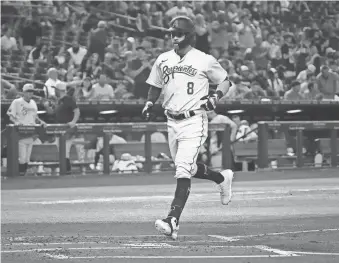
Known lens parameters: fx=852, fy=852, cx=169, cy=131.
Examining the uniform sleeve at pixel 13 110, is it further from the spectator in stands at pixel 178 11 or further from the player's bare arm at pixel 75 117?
the spectator in stands at pixel 178 11

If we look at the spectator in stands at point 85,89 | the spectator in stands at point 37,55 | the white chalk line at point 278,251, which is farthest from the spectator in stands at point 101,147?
the white chalk line at point 278,251

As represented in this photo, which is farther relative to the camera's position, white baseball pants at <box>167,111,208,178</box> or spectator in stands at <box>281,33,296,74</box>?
spectator in stands at <box>281,33,296,74</box>

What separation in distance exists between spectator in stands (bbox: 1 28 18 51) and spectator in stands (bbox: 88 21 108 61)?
6.28 feet

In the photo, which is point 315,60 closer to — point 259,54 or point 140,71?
point 259,54

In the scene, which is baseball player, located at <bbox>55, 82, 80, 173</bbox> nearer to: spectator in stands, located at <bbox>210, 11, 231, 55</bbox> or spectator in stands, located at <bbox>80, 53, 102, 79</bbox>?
spectator in stands, located at <bbox>80, 53, 102, 79</bbox>

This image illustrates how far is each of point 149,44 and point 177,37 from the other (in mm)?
13725

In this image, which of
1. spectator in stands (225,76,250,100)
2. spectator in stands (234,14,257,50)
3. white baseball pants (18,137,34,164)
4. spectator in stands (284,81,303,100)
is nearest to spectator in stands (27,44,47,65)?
white baseball pants (18,137,34,164)

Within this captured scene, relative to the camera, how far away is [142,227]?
839 cm

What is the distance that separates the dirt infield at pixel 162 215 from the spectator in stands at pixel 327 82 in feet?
23.5

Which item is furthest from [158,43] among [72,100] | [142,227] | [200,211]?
[142,227]

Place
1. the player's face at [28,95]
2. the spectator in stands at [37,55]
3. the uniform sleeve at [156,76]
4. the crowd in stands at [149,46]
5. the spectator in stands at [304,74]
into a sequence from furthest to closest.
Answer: the spectator in stands at [304,74], the spectator in stands at [37,55], the crowd in stands at [149,46], the player's face at [28,95], the uniform sleeve at [156,76]

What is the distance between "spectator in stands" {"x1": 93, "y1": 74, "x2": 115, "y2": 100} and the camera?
18906 mm

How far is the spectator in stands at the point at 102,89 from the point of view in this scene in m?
18.9

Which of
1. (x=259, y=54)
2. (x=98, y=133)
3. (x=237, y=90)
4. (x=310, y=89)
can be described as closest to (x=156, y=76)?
(x=98, y=133)
